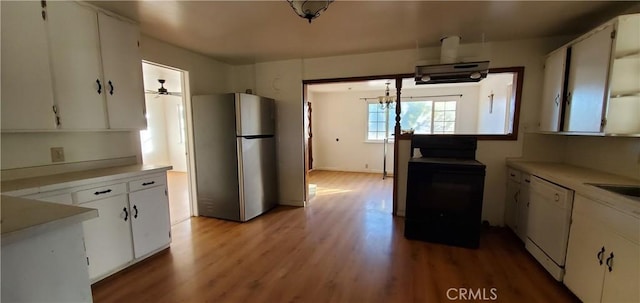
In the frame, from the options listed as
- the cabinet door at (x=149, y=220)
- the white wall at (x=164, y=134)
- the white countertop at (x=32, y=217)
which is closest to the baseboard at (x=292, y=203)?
the cabinet door at (x=149, y=220)

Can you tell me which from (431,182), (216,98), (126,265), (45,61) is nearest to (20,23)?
(45,61)

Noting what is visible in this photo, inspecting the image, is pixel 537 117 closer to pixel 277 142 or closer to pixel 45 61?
pixel 277 142

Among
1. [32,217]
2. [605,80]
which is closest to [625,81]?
[605,80]

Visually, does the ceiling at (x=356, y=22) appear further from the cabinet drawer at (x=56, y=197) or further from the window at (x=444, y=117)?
the window at (x=444, y=117)

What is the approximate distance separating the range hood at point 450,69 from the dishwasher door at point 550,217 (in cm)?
119

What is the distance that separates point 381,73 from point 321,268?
2546 mm

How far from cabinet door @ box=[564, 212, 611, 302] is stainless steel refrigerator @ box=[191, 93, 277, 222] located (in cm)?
324

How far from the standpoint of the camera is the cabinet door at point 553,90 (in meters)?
2.48

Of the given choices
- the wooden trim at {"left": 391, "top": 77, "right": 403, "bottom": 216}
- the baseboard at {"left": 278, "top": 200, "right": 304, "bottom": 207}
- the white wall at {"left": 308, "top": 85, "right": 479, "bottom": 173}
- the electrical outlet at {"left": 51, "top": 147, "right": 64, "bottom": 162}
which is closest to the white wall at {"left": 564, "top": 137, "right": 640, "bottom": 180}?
the wooden trim at {"left": 391, "top": 77, "right": 403, "bottom": 216}

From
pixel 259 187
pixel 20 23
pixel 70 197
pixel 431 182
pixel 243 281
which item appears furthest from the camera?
pixel 259 187

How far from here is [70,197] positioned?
1.88 m

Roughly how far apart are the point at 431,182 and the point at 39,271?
9.48ft

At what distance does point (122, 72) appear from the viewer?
2.38 metres

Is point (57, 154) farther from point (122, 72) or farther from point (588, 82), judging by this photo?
point (588, 82)
